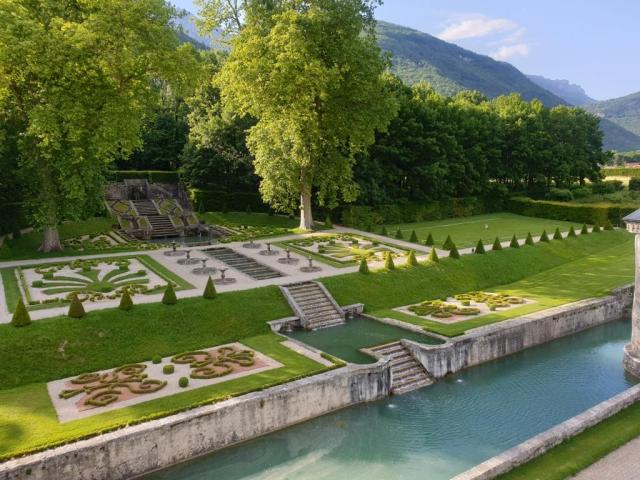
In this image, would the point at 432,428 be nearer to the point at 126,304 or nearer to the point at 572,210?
the point at 126,304

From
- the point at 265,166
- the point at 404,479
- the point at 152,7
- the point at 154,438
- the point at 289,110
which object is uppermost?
the point at 152,7

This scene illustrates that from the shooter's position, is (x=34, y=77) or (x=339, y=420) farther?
(x=34, y=77)

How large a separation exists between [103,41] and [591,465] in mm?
33825

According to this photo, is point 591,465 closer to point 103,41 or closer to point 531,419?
point 531,419

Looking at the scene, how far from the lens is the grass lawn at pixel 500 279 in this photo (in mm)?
33250

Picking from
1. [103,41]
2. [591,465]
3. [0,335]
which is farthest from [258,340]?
[103,41]

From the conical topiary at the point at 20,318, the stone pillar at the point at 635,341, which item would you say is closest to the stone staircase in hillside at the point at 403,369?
the stone pillar at the point at 635,341

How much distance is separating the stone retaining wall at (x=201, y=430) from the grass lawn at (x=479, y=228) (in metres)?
27.5

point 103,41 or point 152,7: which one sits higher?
point 152,7

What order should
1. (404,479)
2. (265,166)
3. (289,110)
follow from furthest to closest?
(265,166) < (289,110) < (404,479)

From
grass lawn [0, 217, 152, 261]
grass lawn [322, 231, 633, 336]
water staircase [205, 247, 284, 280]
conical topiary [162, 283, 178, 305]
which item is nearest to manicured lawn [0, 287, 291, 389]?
conical topiary [162, 283, 178, 305]

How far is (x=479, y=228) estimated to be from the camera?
195ft

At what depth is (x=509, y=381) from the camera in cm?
2553

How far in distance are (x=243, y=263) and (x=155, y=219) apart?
765 inches
